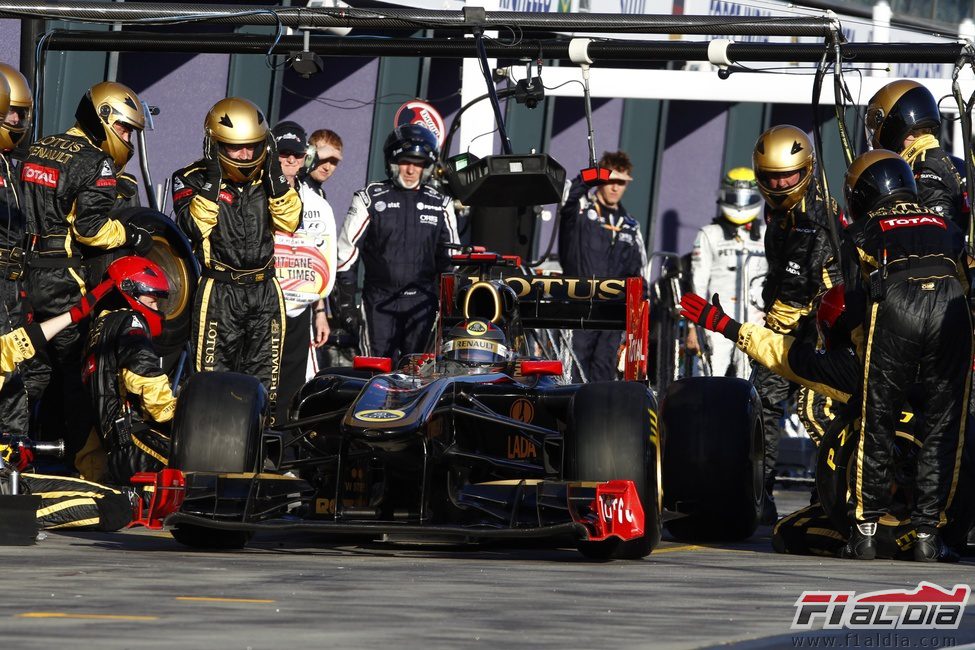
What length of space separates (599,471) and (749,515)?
1.76m

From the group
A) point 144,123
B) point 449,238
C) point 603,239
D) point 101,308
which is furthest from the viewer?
point 603,239

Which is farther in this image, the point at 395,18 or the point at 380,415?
the point at 395,18

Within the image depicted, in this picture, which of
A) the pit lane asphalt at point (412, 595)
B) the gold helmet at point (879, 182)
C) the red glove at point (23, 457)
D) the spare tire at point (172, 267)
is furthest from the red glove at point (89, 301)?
the gold helmet at point (879, 182)

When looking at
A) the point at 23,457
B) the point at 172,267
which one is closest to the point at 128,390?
the point at 23,457

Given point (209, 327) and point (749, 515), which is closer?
point (749, 515)

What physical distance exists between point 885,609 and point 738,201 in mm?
10130

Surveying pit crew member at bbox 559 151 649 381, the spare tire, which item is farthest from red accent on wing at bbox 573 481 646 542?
pit crew member at bbox 559 151 649 381

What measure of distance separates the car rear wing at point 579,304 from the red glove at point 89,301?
1.81 meters

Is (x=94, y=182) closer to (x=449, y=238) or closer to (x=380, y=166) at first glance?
(x=449, y=238)

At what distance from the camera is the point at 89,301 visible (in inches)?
385

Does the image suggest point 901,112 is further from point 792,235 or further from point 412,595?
point 412,595

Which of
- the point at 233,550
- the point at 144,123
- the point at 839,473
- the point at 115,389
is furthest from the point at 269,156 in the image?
the point at 839,473

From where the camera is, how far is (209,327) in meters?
10.2

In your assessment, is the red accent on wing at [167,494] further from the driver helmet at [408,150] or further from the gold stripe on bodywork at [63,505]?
the driver helmet at [408,150]
